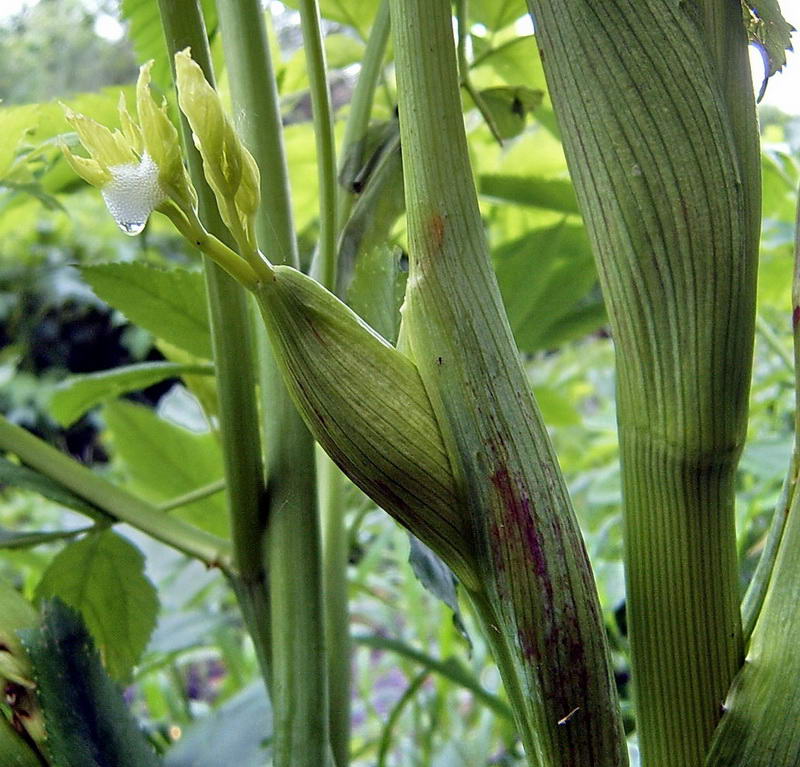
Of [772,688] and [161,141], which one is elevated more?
[161,141]

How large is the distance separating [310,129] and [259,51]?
0.22 metres

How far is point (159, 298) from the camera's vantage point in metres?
0.33

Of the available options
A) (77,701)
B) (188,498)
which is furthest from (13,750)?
(188,498)

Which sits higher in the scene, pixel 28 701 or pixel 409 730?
pixel 28 701

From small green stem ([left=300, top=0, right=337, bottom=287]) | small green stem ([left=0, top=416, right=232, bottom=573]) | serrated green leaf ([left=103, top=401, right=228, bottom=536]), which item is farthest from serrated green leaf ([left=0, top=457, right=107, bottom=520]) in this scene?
serrated green leaf ([left=103, top=401, right=228, bottom=536])

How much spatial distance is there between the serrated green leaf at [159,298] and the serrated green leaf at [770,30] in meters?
0.20

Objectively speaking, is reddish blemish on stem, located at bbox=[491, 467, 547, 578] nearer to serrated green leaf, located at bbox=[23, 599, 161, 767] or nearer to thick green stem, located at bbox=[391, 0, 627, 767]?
thick green stem, located at bbox=[391, 0, 627, 767]

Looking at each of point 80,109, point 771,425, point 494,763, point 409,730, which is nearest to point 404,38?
point 80,109

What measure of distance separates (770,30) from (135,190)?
149 mm

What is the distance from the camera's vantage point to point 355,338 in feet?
0.53

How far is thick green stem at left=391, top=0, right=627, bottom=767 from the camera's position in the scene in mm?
160

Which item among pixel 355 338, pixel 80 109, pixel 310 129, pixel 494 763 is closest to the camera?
pixel 355 338

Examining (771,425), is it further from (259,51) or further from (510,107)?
(259,51)

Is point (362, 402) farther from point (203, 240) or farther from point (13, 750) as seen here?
point (13, 750)
